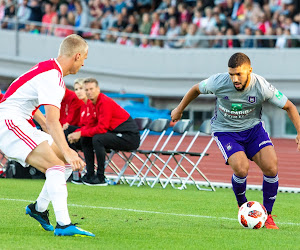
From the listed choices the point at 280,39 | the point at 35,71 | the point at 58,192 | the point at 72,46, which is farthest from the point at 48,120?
the point at 280,39

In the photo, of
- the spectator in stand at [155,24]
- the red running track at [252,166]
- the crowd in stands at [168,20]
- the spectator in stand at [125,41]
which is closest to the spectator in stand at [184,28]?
the crowd in stands at [168,20]

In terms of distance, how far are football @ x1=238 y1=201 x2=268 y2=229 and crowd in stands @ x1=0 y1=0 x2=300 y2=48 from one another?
16.3 meters

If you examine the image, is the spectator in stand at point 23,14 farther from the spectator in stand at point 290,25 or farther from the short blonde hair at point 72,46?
the short blonde hair at point 72,46

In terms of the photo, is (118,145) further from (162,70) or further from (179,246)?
(162,70)

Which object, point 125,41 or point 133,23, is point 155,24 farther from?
point 125,41

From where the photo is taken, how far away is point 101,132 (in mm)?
14000

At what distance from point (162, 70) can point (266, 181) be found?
1891 centimetres

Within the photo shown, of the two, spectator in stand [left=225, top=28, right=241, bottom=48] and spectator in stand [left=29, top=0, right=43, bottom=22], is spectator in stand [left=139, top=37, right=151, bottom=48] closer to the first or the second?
spectator in stand [left=225, top=28, right=241, bottom=48]

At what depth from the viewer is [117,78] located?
28.2 metres

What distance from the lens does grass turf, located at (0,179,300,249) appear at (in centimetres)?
691

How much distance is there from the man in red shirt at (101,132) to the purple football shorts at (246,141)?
5.13 meters

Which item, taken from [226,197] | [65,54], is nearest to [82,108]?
[226,197]

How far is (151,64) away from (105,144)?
45.1 feet

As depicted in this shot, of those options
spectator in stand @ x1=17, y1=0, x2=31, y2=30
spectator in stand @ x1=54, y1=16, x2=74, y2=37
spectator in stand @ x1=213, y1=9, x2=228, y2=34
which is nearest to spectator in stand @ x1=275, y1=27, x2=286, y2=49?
spectator in stand @ x1=213, y1=9, x2=228, y2=34
